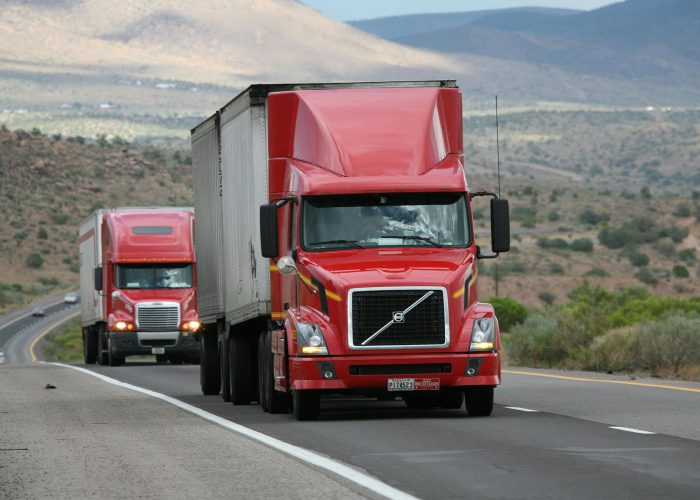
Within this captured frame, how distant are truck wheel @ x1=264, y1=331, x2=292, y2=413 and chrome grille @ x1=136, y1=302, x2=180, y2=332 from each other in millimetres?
21919

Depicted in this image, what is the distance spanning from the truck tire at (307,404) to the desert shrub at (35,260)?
104843mm

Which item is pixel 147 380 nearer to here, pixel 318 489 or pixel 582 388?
pixel 582 388

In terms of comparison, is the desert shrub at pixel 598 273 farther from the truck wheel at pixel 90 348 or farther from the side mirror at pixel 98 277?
the side mirror at pixel 98 277

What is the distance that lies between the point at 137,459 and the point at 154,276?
2736 centimetres

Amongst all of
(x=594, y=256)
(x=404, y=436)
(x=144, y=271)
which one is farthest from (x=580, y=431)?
(x=594, y=256)

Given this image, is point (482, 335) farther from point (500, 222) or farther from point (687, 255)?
point (687, 255)

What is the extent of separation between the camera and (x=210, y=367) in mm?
26375

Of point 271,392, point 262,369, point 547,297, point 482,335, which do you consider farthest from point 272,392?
point 547,297

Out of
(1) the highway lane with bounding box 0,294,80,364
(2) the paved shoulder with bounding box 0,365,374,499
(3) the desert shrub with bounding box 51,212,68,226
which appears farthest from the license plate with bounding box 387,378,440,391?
(3) the desert shrub with bounding box 51,212,68,226

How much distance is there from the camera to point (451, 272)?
18.5m

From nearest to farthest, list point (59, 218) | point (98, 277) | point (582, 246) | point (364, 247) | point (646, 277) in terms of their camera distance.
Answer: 1. point (364, 247)
2. point (98, 277)
3. point (646, 277)
4. point (582, 246)
5. point (59, 218)

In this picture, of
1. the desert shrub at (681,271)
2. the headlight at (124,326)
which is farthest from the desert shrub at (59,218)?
the headlight at (124,326)

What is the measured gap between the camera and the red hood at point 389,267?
1834 centimetres

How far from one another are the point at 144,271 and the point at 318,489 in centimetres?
3024
